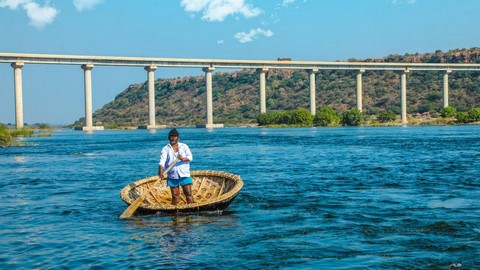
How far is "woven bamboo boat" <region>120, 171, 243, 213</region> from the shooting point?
14008mm

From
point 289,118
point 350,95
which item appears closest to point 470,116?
point 289,118

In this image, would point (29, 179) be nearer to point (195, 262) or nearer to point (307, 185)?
point (307, 185)

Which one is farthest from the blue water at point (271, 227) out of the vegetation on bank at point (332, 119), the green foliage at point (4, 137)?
the vegetation on bank at point (332, 119)

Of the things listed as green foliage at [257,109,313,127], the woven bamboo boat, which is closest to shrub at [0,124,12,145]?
the woven bamboo boat

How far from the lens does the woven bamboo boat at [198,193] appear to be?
14.0 metres

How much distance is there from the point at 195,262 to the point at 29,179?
16981 mm

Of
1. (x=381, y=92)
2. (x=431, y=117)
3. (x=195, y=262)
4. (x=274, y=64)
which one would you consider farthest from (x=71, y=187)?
(x=381, y=92)

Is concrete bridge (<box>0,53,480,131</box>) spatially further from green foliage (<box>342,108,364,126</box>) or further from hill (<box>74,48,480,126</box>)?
hill (<box>74,48,480,126</box>)

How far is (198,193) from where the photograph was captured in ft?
54.6

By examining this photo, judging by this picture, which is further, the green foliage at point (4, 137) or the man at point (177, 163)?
the green foliage at point (4, 137)

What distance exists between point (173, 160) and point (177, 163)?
32 cm

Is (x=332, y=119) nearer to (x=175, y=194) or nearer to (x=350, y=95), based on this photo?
(x=350, y=95)

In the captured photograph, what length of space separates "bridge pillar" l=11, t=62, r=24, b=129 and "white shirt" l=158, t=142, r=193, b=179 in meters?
95.1

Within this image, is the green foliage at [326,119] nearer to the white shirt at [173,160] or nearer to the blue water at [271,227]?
the blue water at [271,227]
